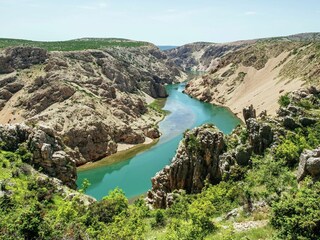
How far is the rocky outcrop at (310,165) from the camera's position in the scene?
95.8 ft

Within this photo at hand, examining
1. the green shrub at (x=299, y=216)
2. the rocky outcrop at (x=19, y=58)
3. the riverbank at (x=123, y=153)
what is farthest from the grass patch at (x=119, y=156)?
the green shrub at (x=299, y=216)

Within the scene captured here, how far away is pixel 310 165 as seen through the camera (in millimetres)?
29578

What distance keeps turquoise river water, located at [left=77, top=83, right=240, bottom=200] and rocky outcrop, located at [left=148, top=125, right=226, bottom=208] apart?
12.6 metres

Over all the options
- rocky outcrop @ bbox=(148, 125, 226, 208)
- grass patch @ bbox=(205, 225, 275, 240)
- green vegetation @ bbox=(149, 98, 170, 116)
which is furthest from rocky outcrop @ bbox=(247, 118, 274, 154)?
green vegetation @ bbox=(149, 98, 170, 116)

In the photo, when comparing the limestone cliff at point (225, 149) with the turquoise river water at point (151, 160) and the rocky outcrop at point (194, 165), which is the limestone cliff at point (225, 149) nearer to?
the rocky outcrop at point (194, 165)

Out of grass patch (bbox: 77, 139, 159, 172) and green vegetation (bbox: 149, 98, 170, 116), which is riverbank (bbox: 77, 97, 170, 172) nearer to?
grass patch (bbox: 77, 139, 159, 172)

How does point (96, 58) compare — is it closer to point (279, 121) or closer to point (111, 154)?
point (111, 154)

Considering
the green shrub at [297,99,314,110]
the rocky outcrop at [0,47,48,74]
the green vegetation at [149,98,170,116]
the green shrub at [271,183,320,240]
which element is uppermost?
the rocky outcrop at [0,47,48,74]

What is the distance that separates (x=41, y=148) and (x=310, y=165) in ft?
110

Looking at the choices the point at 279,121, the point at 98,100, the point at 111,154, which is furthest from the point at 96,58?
the point at 279,121

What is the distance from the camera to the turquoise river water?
211ft

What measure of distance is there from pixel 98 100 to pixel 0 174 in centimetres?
5390

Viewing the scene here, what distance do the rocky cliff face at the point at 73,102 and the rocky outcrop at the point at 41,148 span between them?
1633cm

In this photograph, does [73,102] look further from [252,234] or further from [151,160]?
[252,234]
